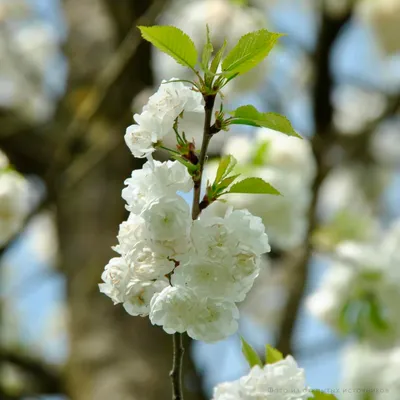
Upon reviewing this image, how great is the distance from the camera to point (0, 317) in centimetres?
321

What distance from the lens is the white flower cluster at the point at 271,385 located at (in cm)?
56

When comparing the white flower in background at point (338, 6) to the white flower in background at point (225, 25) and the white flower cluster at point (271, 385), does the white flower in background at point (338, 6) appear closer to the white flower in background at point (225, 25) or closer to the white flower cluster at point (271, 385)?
the white flower in background at point (225, 25)

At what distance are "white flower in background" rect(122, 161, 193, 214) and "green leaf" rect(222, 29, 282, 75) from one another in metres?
0.08

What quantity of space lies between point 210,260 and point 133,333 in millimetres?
1422

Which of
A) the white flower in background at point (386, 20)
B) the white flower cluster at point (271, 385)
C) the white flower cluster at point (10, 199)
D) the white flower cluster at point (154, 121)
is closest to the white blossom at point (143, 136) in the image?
the white flower cluster at point (154, 121)

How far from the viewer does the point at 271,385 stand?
0.57 metres

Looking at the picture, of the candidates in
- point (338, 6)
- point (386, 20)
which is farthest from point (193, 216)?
point (338, 6)

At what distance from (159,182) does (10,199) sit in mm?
585

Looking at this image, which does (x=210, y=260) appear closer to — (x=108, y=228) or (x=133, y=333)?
(x=133, y=333)

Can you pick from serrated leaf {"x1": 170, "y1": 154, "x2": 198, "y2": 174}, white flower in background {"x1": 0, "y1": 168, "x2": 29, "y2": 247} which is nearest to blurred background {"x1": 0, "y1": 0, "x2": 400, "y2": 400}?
white flower in background {"x1": 0, "y1": 168, "x2": 29, "y2": 247}

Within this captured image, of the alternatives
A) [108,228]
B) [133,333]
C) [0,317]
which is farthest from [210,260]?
[0,317]

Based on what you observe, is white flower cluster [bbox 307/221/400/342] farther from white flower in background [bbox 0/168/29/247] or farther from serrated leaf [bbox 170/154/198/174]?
serrated leaf [bbox 170/154/198/174]

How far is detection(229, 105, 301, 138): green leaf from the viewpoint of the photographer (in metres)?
0.51

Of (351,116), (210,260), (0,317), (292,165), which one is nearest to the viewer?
(210,260)
